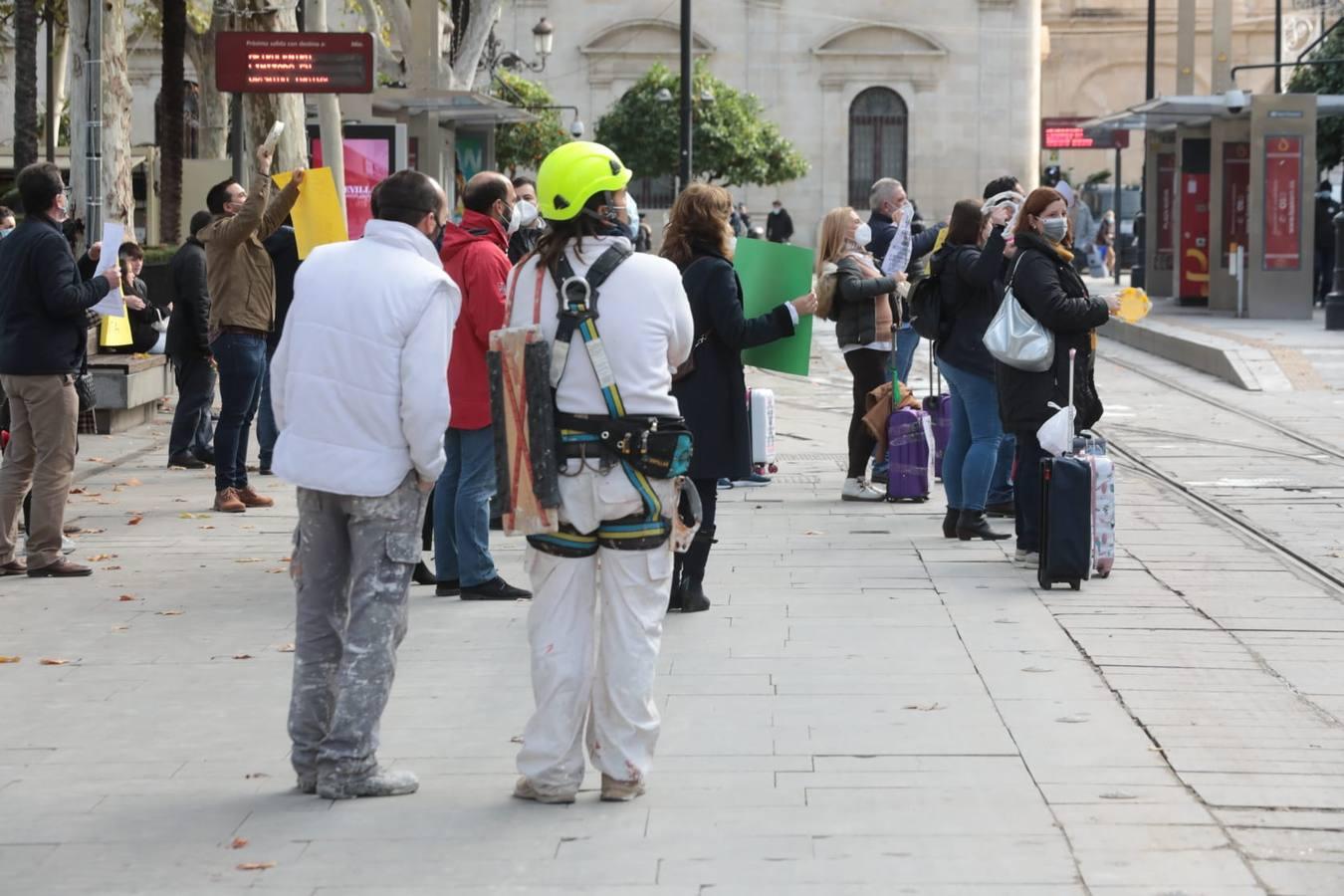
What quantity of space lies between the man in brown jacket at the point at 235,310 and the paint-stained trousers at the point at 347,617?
18.5ft

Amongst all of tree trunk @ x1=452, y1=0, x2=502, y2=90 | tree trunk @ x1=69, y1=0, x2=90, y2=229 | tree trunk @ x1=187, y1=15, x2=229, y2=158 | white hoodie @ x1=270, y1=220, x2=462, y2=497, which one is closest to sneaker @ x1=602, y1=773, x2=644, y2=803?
white hoodie @ x1=270, y1=220, x2=462, y2=497

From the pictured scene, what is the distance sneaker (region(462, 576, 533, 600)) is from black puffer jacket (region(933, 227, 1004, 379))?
2857 millimetres

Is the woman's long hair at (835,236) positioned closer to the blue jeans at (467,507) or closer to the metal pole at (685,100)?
the blue jeans at (467,507)

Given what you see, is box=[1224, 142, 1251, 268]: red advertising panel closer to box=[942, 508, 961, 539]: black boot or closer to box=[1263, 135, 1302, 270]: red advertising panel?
box=[1263, 135, 1302, 270]: red advertising panel

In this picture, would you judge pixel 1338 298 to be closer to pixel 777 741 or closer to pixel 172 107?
pixel 172 107

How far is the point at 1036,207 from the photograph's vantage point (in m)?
9.41

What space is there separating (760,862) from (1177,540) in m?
5.96

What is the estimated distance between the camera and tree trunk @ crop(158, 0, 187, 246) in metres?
30.2

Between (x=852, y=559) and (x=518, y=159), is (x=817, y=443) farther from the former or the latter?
(x=518, y=159)

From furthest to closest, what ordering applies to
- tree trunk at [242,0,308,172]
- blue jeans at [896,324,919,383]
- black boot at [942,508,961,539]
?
tree trunk at [242,0,308,172] → blue jeans at [896,324,919,383] → black boot at [942,508,961,539]

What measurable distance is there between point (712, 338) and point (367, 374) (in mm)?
2846

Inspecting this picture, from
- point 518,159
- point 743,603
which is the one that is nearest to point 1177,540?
point 743,603

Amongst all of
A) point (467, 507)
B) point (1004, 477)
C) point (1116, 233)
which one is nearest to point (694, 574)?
point (467, 507)

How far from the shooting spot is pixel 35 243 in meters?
9.05
